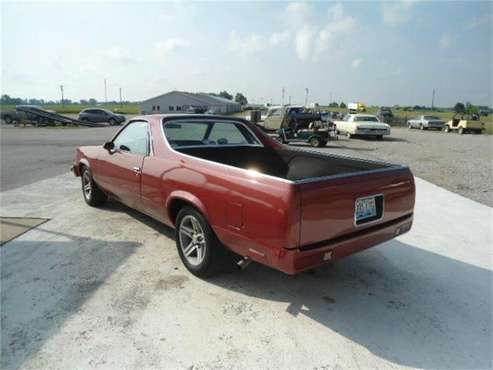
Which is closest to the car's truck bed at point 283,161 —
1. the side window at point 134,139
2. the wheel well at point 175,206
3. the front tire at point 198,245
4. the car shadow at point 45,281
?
the side window at point 134,139

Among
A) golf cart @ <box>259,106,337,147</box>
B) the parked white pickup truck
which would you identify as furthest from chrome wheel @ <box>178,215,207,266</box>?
the parked white pickup truck

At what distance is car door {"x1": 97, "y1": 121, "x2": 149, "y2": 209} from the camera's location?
432 cm

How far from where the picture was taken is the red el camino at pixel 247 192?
8.39 ft

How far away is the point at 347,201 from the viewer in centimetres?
278

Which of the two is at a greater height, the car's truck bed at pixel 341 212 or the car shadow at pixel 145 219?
the car's truck bed at pixel 341 212

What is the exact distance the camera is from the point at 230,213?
2908 millimetres

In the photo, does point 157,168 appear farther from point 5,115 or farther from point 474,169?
point 5,115

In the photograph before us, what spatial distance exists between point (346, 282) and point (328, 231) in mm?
1134

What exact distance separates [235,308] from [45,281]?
76.7 inches

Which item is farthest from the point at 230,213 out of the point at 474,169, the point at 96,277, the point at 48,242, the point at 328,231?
the point at 474,169

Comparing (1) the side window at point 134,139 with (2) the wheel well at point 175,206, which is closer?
(2) the wheel well at point 175,206

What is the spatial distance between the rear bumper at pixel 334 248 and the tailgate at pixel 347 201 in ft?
0.15

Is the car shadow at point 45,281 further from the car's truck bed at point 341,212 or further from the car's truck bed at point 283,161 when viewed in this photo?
the car's truck bed at point 341,212

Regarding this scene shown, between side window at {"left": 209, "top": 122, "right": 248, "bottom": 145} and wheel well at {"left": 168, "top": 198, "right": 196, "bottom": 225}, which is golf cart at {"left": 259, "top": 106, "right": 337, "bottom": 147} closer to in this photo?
side window at {"left": 209, "top": 122, "right": 248, "bottom": 145}
